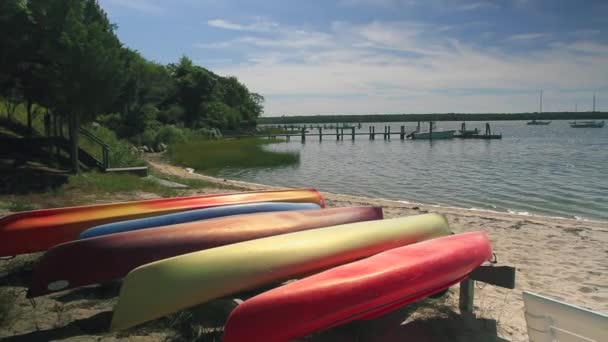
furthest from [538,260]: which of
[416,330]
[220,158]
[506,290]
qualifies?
[220,158]

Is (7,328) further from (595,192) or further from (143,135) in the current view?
(143,135)

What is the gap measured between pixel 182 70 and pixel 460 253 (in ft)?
166

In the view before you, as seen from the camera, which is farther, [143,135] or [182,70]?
[182,70]

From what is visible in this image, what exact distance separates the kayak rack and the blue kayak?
2387 mm

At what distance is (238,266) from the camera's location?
135 inches

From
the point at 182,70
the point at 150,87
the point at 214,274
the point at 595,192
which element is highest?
the point at 182,70

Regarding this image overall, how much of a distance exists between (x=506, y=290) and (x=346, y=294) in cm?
285

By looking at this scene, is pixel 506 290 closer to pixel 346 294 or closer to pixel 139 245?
pixel 346 294

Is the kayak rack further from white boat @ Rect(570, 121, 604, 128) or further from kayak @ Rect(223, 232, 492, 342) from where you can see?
white boat @ Rect(570, 121, 604, 128)

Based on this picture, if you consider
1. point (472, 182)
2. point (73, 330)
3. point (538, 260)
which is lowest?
point (472, 182)

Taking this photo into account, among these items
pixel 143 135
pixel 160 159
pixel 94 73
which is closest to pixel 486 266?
pixel 94 73

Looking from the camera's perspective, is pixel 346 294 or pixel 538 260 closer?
pixel 346 294

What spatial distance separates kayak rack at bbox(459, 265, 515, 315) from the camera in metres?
3.82

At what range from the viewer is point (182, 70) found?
50.8 meters
